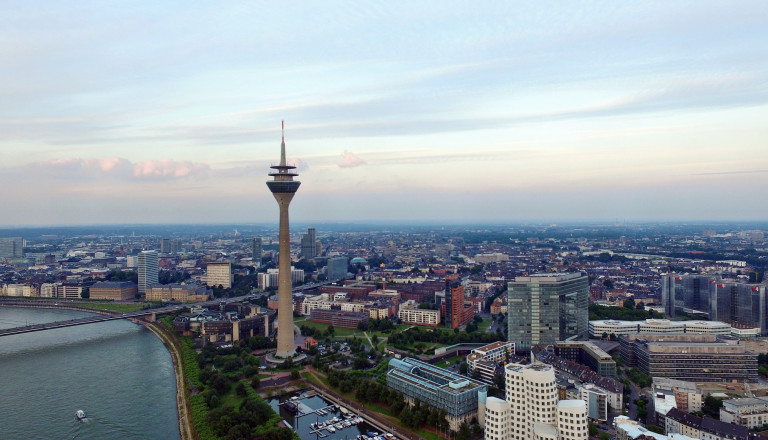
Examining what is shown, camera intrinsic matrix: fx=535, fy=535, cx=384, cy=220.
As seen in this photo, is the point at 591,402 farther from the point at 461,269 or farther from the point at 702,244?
the point at 702,244

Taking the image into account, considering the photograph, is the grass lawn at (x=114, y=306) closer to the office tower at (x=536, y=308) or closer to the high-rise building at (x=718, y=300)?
the office tower at (x=536, y=308)

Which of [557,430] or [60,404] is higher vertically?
[557,430]

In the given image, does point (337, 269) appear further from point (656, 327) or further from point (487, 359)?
point (487, 359)

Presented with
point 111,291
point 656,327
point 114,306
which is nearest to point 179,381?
point 656,327

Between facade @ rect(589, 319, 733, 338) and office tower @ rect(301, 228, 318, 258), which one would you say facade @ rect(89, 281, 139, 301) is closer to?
office tower @ rect(301, 228, 318, 258)

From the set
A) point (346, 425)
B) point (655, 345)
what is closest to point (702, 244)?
point (655, 345)

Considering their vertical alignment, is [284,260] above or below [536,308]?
above
